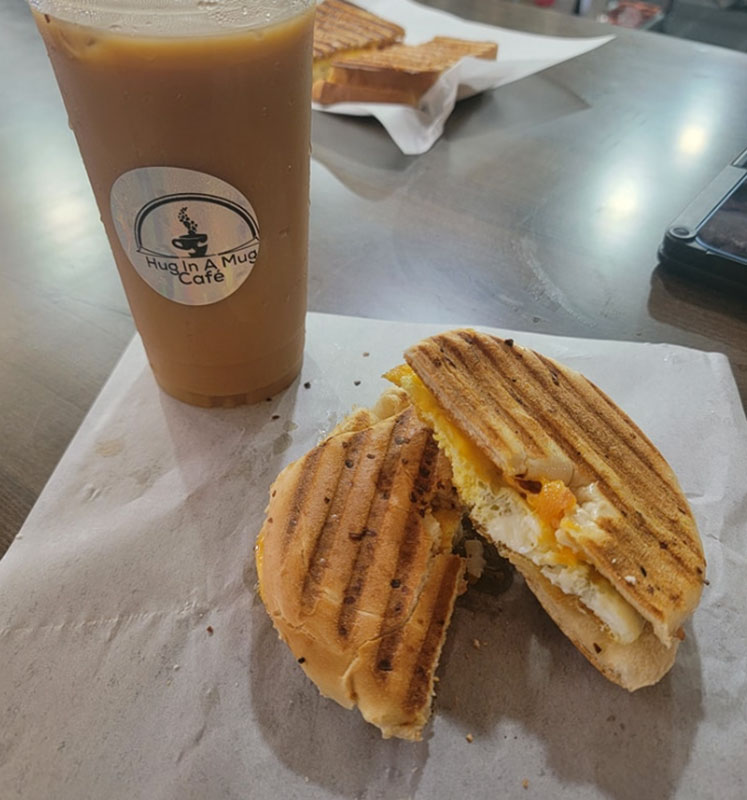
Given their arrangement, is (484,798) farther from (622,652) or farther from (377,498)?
(377,498)

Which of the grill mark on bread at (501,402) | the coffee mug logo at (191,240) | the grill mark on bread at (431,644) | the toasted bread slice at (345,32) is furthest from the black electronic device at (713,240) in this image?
the toasted bread slice at (345,32)

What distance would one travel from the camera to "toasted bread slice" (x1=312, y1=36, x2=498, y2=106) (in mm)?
2180

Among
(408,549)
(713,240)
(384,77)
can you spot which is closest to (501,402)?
(408,549)

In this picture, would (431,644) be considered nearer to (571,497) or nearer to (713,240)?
(571,497)

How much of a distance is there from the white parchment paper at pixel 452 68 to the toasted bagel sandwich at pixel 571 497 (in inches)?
51.5

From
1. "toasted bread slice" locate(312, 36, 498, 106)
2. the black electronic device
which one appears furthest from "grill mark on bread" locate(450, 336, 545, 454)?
"toasted bread slice" locate(312, 36, 498, 106)

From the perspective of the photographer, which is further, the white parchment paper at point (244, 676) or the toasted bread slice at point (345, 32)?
the toasted bread slice at point (345, 32)

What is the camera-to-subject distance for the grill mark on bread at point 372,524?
2.85ft

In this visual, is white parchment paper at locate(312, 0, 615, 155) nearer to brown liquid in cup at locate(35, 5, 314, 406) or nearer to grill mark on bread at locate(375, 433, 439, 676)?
brown liquid in cup at locate(35, 5, 314, 406)

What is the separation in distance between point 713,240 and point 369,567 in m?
1.20

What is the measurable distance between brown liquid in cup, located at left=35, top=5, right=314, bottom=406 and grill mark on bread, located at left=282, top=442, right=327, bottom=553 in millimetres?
298

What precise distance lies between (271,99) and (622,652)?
34.9 inches

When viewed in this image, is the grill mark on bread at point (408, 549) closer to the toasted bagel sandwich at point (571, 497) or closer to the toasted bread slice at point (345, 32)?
the toasted bagel sandwich at point (571, 497)

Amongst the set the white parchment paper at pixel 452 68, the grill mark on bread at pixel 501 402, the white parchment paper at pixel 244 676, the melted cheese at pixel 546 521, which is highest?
the grill mark on bread at pixel 501 402
